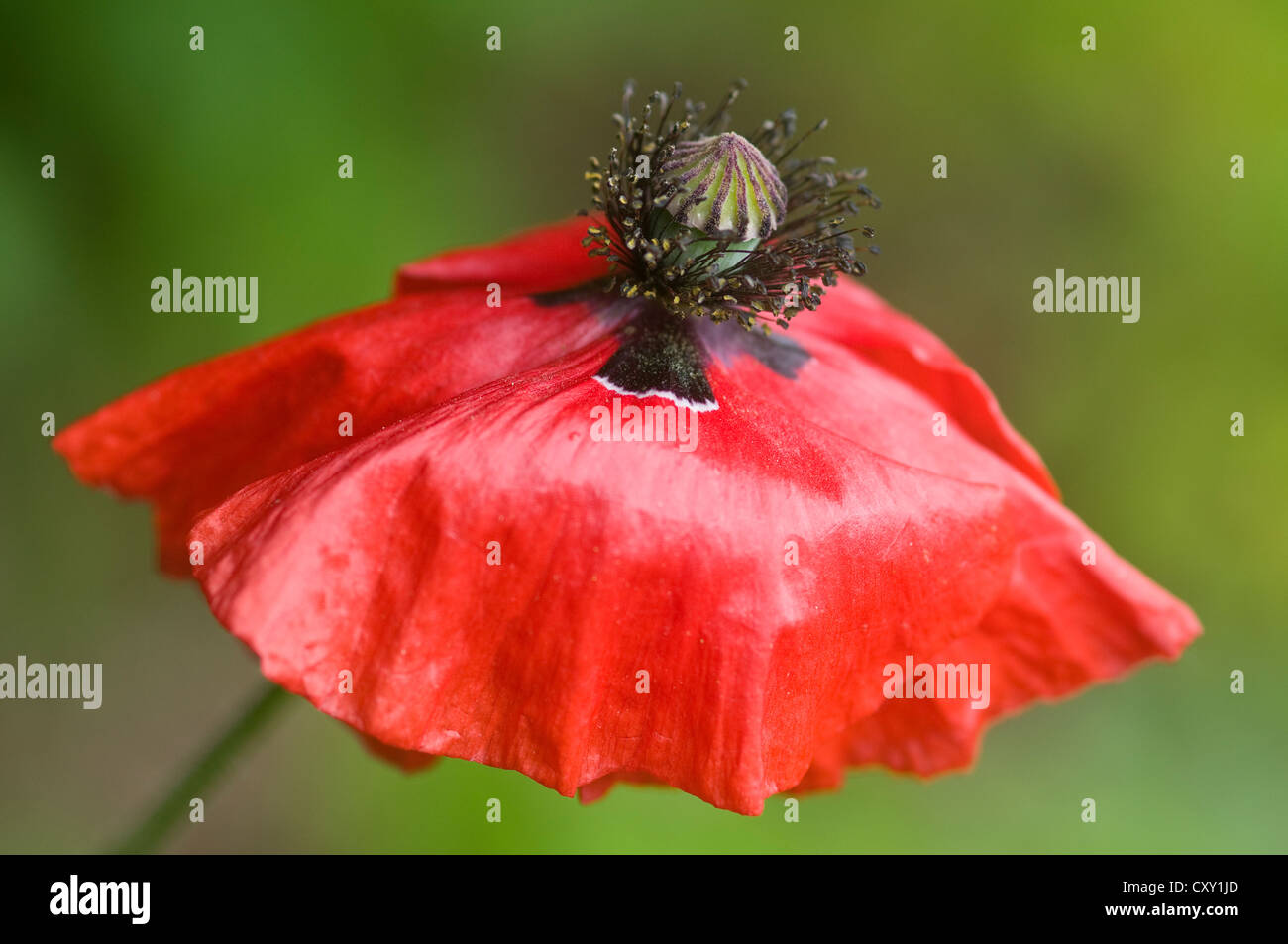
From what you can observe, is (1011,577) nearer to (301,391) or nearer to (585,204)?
(301,391)

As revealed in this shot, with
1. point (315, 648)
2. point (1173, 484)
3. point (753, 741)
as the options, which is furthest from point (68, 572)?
point (1173, 484)

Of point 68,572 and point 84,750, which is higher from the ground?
point 68,572

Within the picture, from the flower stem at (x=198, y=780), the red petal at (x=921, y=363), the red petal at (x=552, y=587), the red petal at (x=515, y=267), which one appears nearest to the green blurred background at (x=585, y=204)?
the flower stem at (x=198, y=780)

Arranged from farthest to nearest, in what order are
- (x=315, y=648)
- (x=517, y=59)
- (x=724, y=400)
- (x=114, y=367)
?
(x=517, y=59) < (x=114, y=367) < (x=724, y=400) < (x=315, y=648)

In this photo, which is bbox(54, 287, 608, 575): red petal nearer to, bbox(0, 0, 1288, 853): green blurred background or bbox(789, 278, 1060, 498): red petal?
bbox(789, 278, 1060, 498): red petal

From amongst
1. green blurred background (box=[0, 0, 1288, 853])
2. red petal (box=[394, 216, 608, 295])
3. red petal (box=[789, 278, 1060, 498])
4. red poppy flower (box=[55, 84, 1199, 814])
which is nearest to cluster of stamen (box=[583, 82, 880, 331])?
red poppy flower (box=[55, 84, 1199, 814])

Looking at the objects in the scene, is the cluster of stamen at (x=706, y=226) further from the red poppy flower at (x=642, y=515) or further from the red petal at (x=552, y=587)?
the red petal at (x=552, y=587)
